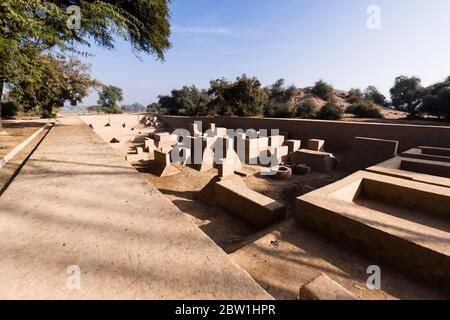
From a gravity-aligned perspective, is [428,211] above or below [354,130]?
below

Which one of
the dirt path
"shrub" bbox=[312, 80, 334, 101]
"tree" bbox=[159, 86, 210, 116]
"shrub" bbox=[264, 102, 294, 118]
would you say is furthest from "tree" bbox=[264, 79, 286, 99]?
the dirt path

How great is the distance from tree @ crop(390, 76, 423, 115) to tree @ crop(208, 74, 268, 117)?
83.2 feet

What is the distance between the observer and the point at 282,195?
7047 millimetres

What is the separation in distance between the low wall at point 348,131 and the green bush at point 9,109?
21807 millimetres

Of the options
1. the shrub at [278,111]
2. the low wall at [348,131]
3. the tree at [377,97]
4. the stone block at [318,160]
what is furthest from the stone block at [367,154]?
the tree at [377,97]

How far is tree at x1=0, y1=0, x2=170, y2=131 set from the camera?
4953 millimetres

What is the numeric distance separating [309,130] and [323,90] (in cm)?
3193

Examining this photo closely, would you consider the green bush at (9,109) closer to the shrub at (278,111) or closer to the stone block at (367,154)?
the shrub at (278,111)

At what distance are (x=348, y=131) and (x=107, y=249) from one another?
37.8 ft

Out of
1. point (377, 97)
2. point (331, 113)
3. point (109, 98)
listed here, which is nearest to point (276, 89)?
point (377, 97)

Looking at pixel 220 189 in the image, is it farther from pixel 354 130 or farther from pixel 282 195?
pixel 354 130

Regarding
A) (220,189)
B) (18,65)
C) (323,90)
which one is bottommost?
(220,189)
